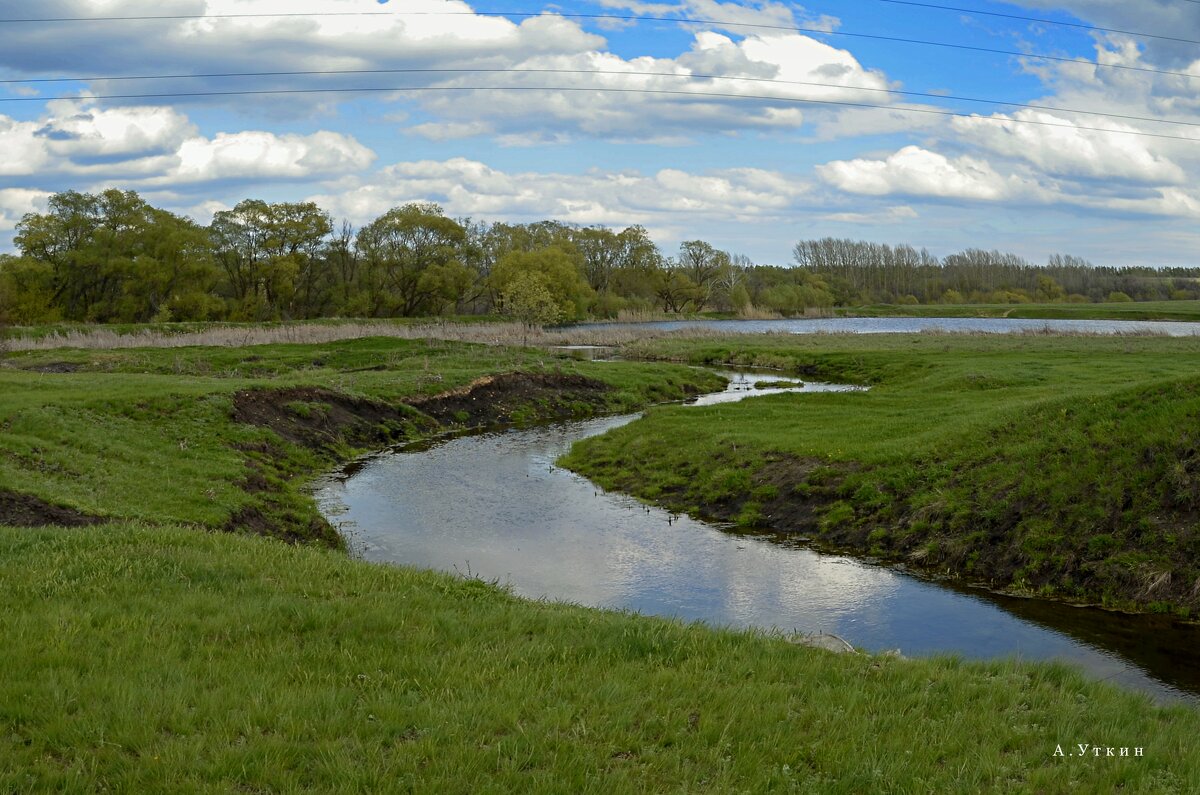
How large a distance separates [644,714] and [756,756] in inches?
39.0

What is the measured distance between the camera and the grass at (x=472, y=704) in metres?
5.80

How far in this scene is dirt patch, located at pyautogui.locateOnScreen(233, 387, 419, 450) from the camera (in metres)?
30.6

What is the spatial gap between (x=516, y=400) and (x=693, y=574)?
2510 cm

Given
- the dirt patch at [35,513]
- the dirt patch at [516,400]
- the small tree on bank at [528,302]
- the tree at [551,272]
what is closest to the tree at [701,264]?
the tree at [551,272]

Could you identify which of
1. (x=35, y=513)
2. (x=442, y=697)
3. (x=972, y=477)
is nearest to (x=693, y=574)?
(x=972, y=477)

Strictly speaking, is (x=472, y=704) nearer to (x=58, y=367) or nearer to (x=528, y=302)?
(x=58, y=367)

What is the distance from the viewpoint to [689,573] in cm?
1753

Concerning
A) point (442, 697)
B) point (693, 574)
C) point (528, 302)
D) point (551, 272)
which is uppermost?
point (551, 272)

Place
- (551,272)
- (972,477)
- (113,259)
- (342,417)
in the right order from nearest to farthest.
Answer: (972,477)
(342,417)
(113,259)
(551,272)

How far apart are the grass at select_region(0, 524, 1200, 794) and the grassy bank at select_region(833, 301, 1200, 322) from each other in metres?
121

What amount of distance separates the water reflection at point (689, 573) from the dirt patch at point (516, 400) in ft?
36.7

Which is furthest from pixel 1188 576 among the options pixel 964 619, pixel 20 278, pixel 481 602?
pixel 20 278

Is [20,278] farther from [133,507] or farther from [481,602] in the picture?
[481,602]

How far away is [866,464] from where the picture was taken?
22719 millimetres
